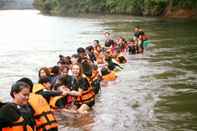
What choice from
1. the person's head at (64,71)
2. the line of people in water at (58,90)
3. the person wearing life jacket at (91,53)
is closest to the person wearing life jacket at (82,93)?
the line of people in water at (58,90)

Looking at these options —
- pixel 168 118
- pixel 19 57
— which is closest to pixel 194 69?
pixel 168 118

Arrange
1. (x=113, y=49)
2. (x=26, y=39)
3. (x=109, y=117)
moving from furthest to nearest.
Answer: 1. (x=26, y=39)
2. (x=113, y=49)
3. (x=109, y=117)

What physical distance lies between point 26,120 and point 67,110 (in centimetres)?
536

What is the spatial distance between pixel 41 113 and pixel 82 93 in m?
4.40

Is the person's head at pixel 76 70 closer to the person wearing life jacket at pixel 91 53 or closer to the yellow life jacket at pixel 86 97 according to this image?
the yellow life jacket at pixel 86 97

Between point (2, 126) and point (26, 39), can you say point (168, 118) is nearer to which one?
point (2, 126)

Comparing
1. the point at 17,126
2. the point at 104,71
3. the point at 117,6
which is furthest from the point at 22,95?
the point at 117,6

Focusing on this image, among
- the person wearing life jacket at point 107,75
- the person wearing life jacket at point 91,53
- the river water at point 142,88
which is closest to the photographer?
the river water at point 142,88

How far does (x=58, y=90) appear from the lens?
10.5 metres

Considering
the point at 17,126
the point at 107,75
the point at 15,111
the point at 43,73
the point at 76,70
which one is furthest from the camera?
the point at 107,75

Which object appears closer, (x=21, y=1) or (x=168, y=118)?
(x=168, y=118)

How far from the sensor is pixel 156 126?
10.6m

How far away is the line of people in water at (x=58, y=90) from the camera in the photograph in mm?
6098

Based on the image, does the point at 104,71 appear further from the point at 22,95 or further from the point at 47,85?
the point at 22,95
